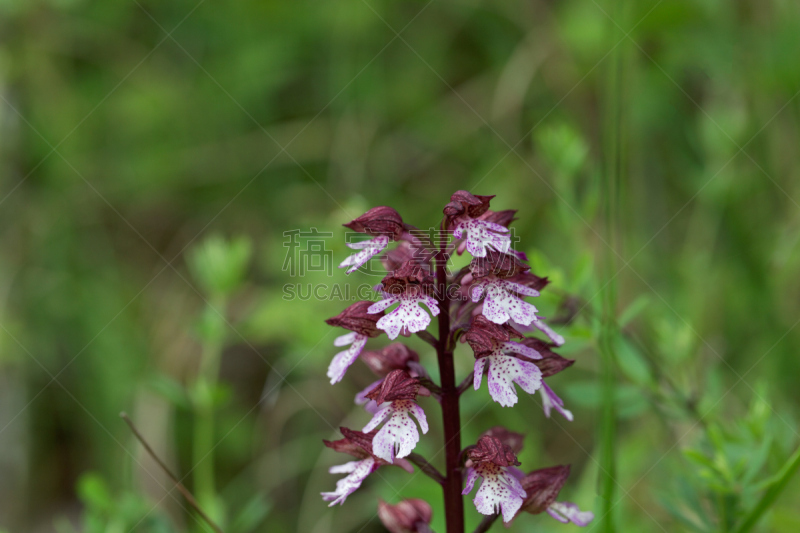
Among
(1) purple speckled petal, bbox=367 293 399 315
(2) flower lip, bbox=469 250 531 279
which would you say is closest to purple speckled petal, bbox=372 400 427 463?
(1) purple speckled petal, bbox=367 293 399 315

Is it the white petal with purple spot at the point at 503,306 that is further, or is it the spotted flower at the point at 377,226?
the spotted flower at the point at 377,226

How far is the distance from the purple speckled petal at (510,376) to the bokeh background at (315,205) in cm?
103

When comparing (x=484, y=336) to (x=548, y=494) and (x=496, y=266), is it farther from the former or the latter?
(x=548, y=494)

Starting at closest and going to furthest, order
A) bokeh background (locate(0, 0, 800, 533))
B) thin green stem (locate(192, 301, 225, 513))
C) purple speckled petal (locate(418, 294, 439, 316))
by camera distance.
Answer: purple speckled petal (locate(418, 294, 439, 316)) < thin green stem (locate(192, 301, 225, 513)) < bokeh background (locate(0, 0, 800, 533))

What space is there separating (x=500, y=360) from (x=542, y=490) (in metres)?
0.34

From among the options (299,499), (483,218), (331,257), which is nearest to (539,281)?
(483,218)

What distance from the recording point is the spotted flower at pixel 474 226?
4.33 ft

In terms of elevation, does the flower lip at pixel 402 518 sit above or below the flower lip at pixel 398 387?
below

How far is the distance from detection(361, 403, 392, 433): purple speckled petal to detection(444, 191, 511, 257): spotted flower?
1.25 ft

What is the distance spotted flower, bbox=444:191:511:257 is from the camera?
1319 millimetres

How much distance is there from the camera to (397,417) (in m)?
1.33

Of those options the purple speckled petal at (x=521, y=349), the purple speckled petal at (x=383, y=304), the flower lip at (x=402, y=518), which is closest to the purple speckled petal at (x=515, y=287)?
the purple speckled petal at (x=521, y=349)

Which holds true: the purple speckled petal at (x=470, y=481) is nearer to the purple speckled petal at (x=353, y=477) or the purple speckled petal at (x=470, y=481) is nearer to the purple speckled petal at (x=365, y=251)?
the purple speckled petal at (x=353, y=477)

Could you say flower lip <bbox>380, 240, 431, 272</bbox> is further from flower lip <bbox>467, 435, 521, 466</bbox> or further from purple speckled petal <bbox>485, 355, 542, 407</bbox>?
flower lip <bbox>467, 435, 521, 466</bbox>
